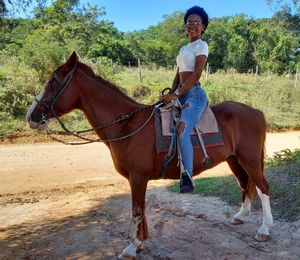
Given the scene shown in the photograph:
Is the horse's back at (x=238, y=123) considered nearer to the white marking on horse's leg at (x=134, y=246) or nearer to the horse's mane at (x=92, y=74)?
the horse's mane at (x=92, y=74)

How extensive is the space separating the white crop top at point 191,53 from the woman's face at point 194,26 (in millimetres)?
95

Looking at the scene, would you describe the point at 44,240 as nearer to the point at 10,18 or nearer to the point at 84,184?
the point at 84,184

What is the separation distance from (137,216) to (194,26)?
242cm

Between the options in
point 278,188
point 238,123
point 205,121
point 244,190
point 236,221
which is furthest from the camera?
point 278,188

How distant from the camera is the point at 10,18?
25.0 feet

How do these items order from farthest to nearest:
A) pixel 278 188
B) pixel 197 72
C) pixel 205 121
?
pixel 278 188, pixel 205 121, pixel 197 72

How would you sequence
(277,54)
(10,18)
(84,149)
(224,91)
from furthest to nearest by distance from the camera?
(277,54), (224,91), (84,149), (10,18)

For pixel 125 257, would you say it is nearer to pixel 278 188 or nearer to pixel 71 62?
pixel 71 62

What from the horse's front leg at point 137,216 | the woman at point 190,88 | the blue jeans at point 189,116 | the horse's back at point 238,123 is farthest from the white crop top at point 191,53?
the horse's front leg at point 137,216

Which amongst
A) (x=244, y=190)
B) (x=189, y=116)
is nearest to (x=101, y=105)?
(x=189, y=116)

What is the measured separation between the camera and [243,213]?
5695 mm

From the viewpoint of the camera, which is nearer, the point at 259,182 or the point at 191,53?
the point at 191,53

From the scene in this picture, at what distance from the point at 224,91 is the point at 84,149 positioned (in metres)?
9.55

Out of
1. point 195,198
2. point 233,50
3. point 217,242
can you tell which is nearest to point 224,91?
point 195,198
